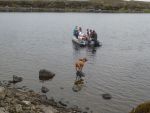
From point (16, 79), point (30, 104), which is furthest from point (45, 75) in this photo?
point (30, 104)

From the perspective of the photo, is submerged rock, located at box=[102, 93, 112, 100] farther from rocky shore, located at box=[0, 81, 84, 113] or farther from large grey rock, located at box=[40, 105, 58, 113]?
large grey rock, located at box=[40, 105, 58, 113]

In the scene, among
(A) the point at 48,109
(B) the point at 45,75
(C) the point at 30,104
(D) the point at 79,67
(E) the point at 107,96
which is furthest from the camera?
(B) the point at 45,75

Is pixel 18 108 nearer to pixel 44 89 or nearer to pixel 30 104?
pixel 30 104

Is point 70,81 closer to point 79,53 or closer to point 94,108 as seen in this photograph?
point 94,108

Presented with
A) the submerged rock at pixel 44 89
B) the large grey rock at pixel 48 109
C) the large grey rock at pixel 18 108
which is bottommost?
the submerged rock at pixel 44 89

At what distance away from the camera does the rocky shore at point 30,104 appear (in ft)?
77.6

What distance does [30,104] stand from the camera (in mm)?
25406

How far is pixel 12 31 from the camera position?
79375 millimetres

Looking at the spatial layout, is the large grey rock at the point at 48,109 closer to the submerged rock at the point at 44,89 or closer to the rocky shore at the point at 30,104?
the rocky shore at the point at 30,104

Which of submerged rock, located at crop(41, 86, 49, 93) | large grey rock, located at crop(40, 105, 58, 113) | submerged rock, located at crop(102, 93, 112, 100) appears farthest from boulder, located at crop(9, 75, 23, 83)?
large grey rock, located at crop(40, 105, 58, 113)

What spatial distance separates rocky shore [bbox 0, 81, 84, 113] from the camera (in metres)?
23.7

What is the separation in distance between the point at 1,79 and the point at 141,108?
798 inches

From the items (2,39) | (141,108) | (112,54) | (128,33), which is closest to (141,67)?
(112,54)

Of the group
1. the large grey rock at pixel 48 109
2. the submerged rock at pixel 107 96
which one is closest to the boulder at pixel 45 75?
the submerged rock at pixel 107 96
